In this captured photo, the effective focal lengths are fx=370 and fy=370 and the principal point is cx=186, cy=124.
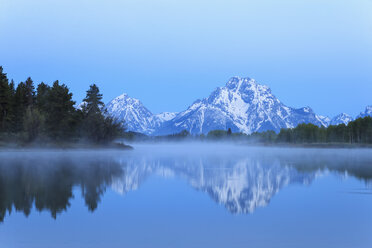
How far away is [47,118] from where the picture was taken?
90.8 meters

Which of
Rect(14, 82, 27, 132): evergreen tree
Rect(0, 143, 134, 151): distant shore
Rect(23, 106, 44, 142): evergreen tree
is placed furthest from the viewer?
Rect(14, 82, 27, 132): evergreen tree

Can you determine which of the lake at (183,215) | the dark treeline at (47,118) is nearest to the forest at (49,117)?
the dark treeline at (47,118)

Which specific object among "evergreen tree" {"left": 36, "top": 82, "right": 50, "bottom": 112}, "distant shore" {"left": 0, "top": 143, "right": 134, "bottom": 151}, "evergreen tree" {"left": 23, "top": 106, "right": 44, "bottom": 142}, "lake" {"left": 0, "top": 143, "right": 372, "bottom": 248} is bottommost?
"lake" {"left": 0, "top": 143, "right": 372, "bottom": 248}

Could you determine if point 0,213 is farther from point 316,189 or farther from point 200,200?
point 316,189

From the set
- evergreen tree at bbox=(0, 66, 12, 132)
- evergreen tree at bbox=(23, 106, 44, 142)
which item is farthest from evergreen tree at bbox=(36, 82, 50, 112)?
evergreen tree at bbox=(23, 106, 44, 142)

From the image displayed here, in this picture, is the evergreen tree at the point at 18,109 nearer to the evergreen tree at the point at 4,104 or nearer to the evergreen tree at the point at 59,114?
the evergreen tree at the point at 4,104

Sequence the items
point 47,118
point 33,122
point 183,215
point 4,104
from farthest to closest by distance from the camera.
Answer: point 47,118, point 4,104, point 33,122, point 183,215

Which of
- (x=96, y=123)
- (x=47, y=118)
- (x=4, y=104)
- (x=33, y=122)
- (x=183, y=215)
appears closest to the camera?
(x=183, y=215)

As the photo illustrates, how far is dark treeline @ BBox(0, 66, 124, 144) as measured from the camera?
3344 inches

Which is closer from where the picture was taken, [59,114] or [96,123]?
[59,114]

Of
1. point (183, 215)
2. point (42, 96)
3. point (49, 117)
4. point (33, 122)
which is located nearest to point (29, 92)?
point (42, 96)

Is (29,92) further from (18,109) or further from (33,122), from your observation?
(33,122)

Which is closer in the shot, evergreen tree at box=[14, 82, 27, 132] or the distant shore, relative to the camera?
the distant shore

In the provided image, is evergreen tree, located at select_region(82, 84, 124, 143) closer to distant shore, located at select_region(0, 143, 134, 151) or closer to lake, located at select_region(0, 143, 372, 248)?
distant shore, located at select_region(0, 143, 134, 151)
